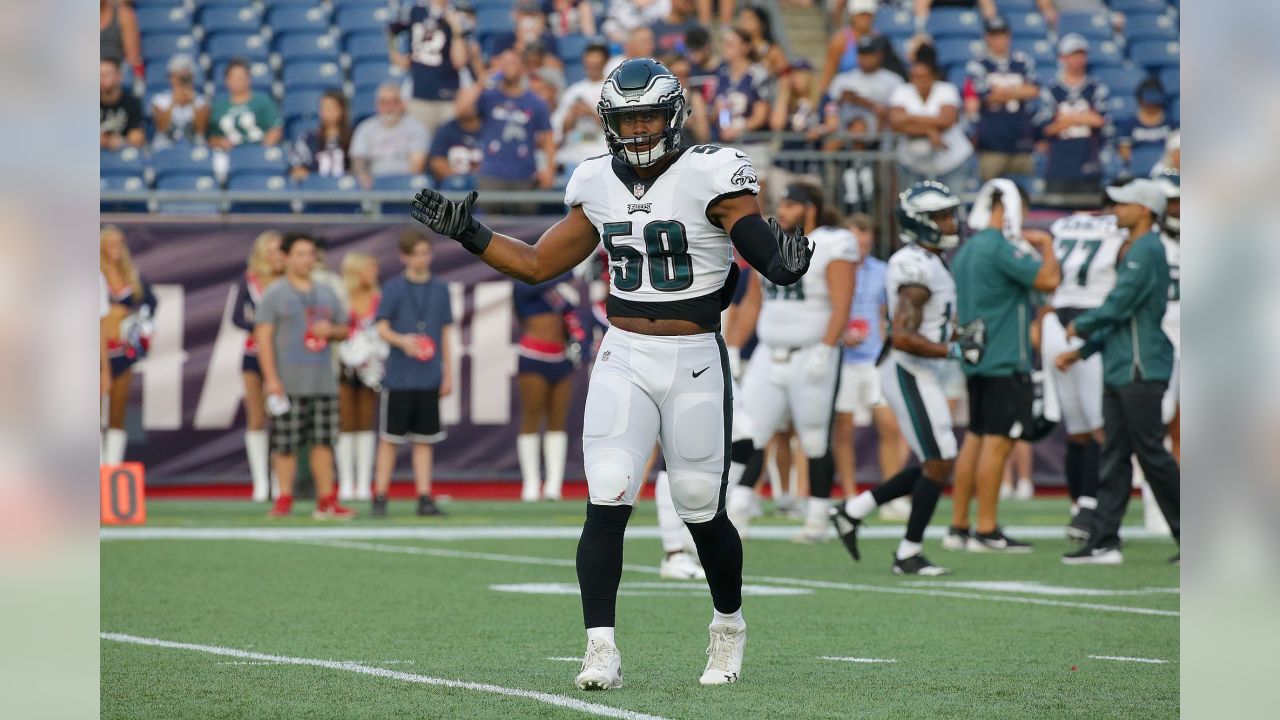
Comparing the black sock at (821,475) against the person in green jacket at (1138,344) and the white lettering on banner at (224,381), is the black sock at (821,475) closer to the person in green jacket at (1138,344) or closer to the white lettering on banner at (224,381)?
the person in green jacket at (1138,344)

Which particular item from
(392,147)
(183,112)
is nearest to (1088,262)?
(392,147)

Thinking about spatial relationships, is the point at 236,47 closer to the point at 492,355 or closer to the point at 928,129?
the point at 492,355

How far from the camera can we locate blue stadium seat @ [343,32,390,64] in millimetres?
18109

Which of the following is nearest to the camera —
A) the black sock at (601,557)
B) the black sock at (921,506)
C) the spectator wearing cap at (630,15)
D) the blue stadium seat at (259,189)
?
the black sock at (601,557)

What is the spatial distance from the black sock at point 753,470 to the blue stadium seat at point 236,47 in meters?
8.94

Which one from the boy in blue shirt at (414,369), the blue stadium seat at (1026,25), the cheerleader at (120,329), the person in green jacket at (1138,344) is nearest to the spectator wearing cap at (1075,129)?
the blue stadium seat at (1026,25)

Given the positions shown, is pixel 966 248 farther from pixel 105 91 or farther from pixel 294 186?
pixel 105 91

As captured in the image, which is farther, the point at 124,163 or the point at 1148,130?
the point at 1148,130

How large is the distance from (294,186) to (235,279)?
136 cm

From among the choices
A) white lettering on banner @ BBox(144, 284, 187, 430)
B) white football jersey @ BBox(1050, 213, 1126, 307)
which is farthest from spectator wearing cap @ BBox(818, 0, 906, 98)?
white lettering on banner @ BBox(144, 284, 187, 430)

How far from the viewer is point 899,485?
9594 mm

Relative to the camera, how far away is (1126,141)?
17.5 metres

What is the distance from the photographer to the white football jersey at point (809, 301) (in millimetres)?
10578

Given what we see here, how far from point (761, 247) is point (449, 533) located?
265 inches
